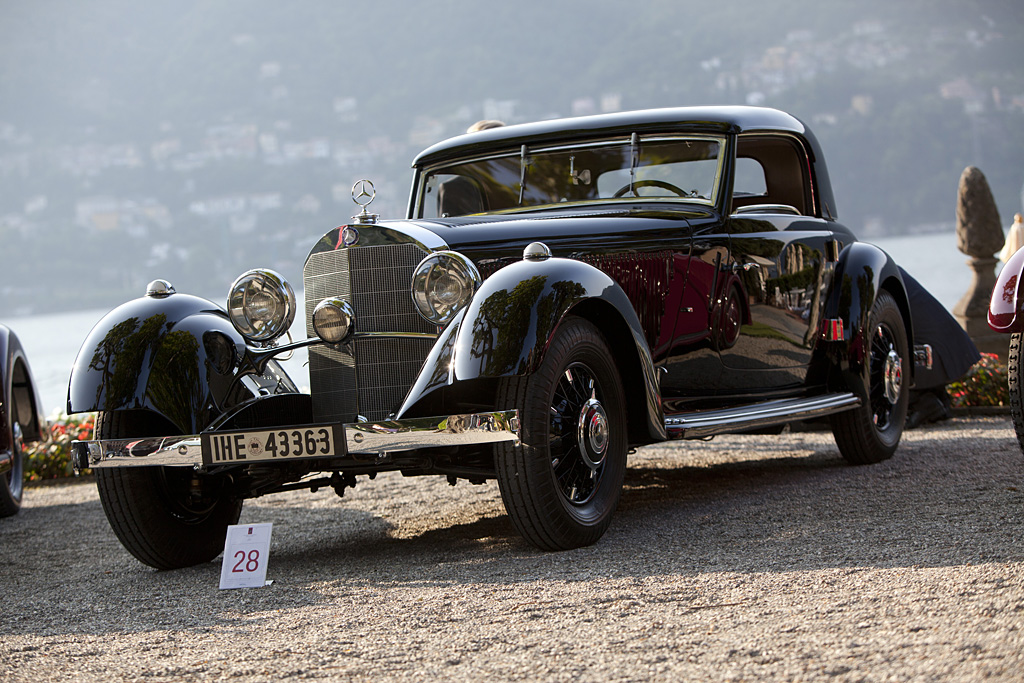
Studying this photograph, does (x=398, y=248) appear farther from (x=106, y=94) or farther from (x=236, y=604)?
(x=106, y=94)

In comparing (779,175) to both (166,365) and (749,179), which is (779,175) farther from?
(166,365)

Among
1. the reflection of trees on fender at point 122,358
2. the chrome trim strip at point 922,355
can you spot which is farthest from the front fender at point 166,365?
the chrome trim strip at point 922,355

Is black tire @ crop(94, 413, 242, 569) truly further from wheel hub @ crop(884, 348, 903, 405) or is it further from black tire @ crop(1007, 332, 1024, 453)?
wheel hub @ crop(884, 348, 903, 405)

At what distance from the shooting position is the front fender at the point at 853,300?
560 centimetres

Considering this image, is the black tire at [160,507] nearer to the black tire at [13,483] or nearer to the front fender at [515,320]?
the front fender at [515,320]

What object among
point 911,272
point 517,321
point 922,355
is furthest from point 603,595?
point 911,272

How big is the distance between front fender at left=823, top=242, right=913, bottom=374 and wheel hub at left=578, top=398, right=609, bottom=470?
2.11 meters

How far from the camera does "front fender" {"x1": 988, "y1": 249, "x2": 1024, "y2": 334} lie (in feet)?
13.2

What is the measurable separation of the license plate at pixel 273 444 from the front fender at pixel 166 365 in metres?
0.40

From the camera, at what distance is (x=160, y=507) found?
429 cm

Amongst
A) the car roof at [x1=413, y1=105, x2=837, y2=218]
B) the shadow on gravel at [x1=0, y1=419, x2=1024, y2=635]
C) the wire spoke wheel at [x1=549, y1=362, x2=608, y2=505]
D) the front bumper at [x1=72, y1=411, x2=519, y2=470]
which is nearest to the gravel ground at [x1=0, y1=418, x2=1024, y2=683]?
the shadow on gravel at [x1=0, y1=419, x2=1024, y2=635]

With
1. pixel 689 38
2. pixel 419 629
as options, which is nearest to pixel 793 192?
pixel 419 629

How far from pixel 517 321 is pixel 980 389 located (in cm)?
589

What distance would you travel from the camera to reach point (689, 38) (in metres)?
57.0
